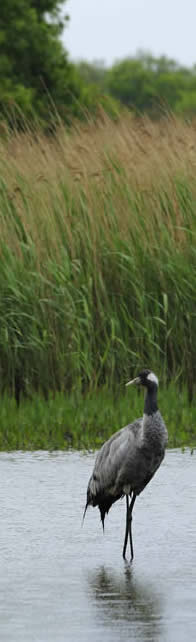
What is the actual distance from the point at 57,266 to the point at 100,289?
37 cm

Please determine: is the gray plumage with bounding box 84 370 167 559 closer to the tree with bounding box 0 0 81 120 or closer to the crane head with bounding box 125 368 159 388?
the crane head with bounding box 125 368 159 388

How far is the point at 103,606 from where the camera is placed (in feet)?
17.5

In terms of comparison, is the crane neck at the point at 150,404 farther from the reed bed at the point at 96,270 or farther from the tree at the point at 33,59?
the tree at the point at 33,59

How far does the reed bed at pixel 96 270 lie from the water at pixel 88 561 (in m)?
2.15

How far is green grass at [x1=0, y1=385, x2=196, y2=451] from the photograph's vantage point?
30.4ft

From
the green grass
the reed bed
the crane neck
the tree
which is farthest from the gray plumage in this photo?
the tree

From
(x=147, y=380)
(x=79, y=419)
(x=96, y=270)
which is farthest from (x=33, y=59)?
(x=147, y=380)

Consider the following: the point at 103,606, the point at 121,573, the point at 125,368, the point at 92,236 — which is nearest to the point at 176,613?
the point at 103,606

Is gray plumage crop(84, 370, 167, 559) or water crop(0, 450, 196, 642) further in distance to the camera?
gray plumage crop(84, 370, 167, 559)

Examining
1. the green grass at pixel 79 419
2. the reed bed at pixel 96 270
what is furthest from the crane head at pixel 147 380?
the reed bed at pixel 96 270

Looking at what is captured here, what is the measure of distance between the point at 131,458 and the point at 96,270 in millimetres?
4865

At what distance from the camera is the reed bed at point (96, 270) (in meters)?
10.5

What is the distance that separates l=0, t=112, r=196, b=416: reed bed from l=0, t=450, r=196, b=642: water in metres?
2.15

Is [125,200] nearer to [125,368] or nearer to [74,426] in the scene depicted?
[125,368]
